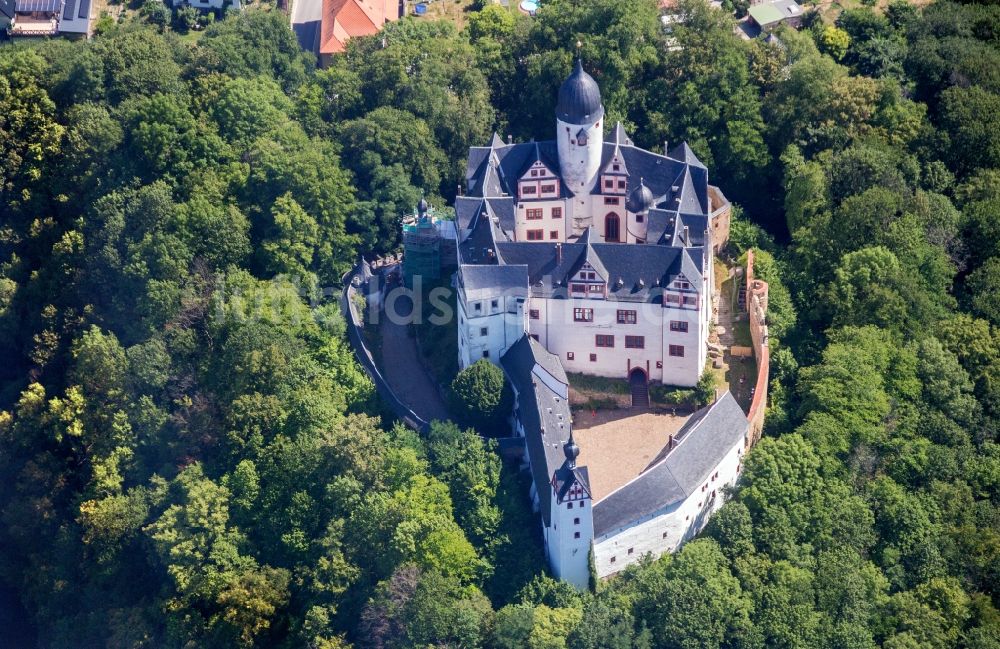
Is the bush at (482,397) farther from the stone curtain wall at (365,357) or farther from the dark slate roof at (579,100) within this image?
the dark slate roof at (579,100)

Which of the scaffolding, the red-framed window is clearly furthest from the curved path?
the red-framed window

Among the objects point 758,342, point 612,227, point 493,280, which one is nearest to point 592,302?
point 493,280

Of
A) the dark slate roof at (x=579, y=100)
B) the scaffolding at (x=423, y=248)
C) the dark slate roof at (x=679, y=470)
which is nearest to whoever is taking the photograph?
the dark slate roof at (x=679, y=470)

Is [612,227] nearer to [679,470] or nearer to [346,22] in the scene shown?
[679,470]

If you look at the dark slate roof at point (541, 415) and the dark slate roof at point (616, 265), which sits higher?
the dark slate roof at point (616, 265)

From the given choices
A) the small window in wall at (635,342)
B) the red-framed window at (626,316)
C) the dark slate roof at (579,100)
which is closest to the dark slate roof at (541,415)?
the small window in wall at (635,342)

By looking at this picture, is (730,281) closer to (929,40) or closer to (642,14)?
(642,14)

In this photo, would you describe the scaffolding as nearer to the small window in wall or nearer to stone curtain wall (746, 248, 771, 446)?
the small window in wall

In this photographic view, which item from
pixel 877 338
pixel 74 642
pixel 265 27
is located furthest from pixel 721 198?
pixel 74 642
